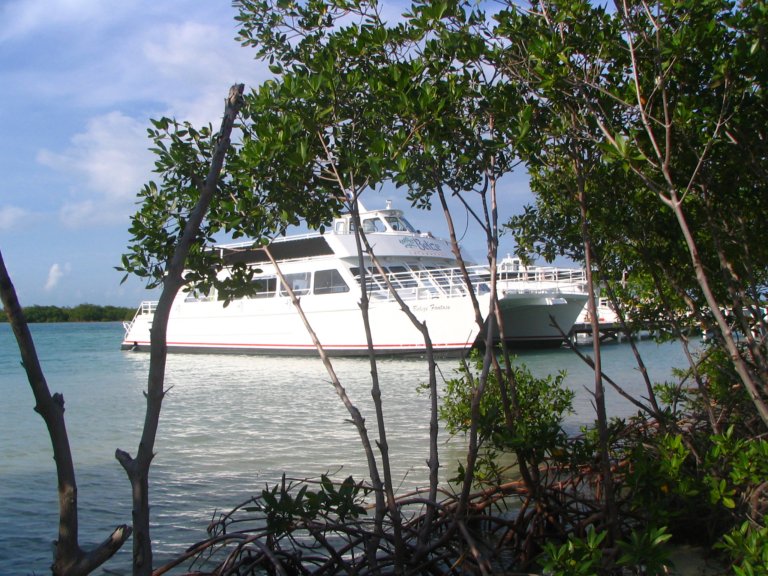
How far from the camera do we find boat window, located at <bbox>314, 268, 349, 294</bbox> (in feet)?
90.7

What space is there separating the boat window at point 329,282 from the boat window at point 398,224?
343 centimetres

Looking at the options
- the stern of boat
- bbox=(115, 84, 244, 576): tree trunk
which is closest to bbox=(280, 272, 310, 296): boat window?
the stern of boat

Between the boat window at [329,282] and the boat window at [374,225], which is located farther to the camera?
the boat window at [374,225]

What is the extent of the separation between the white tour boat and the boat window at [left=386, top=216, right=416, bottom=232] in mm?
46

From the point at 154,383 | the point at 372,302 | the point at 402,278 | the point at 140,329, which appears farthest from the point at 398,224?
the point at 154,383

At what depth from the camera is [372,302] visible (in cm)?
2723

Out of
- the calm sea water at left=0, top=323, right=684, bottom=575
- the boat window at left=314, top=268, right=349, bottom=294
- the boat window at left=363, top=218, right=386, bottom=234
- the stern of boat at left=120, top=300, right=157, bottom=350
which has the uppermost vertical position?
the boat window at left=363, top=218, right=386, bottom=234

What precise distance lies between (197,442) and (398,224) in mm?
19646

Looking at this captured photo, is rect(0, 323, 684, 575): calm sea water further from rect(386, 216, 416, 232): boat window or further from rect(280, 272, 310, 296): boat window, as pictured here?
rect(386, 216, 416, 232): boat window

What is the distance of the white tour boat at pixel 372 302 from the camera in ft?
85.2

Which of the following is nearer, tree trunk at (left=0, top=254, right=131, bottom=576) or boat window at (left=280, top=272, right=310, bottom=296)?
tree trunk at (left=0, top=254, right=131, bottom=576)

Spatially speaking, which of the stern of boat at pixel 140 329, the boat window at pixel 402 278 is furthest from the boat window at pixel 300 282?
the stern of boat at pixel 140 329

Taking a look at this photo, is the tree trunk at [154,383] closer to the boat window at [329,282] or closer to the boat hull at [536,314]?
the boat hull at [536,314]

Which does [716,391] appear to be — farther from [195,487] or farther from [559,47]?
[195,487]
